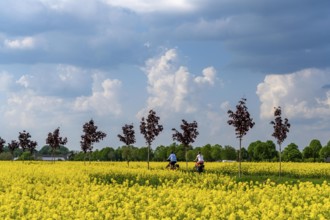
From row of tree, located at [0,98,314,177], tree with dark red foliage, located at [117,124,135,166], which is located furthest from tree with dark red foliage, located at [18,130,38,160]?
tree with dark red foliage, located at [117,124,135,166]

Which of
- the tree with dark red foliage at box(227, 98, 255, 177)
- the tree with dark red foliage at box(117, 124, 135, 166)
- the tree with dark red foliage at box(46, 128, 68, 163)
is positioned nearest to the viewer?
the tree with dark red foliage at box(227, 98, 255, 177)

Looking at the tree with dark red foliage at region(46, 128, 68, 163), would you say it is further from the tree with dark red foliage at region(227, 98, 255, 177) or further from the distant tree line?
the tree with dark red foliage at region(227, 98, 255, 177)

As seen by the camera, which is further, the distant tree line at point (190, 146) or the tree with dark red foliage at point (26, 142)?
the tree with dark red foliage at point (26, 142)

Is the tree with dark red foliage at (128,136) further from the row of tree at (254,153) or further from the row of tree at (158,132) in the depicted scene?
the row of tree at (254,153)

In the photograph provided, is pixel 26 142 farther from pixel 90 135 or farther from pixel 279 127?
pixel 279 127

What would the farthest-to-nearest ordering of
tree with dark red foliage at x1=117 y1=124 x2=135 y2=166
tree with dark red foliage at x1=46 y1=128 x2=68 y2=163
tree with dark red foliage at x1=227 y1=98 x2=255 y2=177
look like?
tree with dark red foliage at x1=46 y1=128 x2=68 y2=163 < tree with dark red foliage at x1=117 y1=124 x2=135 y2=166 < tree with dark red foliage at x1=227 y1=98 x2=255 y2=177

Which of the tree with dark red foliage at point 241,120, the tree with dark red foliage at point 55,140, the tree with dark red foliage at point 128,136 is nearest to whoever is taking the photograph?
the tree with dark red foliage at point 241,120

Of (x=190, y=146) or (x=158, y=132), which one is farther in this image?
(x=190, y=146)

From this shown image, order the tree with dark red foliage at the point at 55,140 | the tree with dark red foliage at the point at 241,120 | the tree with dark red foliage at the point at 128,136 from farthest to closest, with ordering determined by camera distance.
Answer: the tree with dark red foliage at the point at 55,140 < the tree with dark red foliage at the point at 128,136 < the tree with dark red foliage at the point at 241,120

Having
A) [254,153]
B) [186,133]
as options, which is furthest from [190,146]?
[186,133]

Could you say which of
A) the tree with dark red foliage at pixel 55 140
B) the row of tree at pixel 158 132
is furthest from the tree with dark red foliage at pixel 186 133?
the tree with dark red foliage at pixel 55 140

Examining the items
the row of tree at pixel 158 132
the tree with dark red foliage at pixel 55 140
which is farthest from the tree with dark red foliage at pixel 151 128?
the tree with dark red foliage at pixel 55 140

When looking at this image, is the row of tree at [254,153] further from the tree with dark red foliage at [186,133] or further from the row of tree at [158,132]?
the tree with dark red foliage at [186,133]

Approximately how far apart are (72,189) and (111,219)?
23.3 ft
